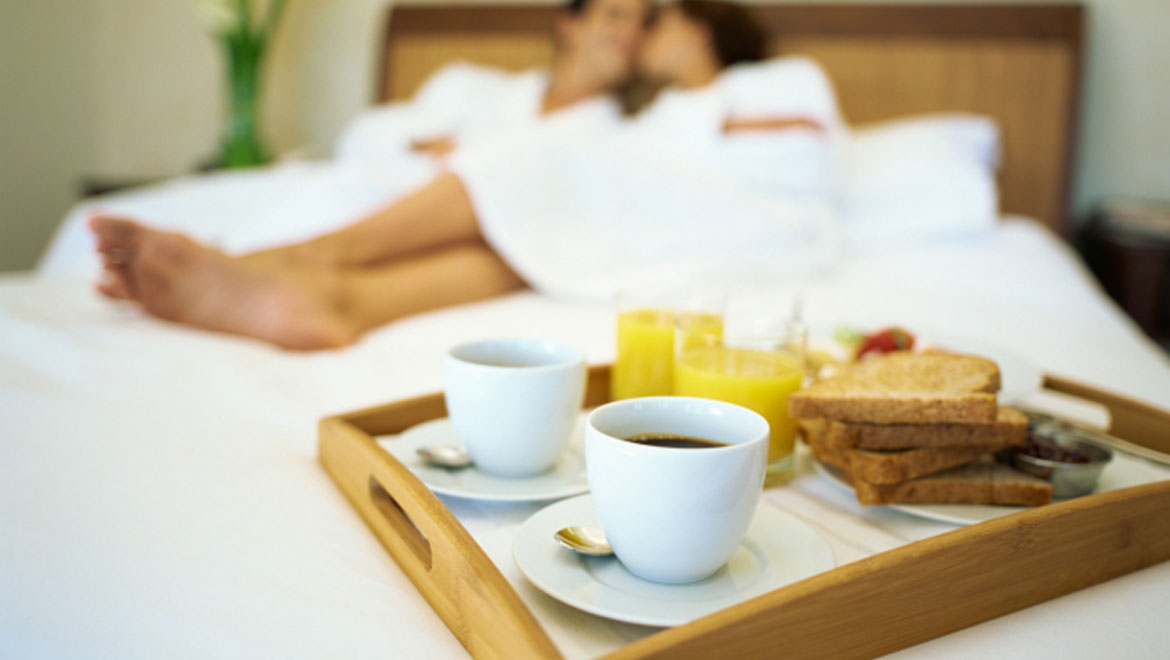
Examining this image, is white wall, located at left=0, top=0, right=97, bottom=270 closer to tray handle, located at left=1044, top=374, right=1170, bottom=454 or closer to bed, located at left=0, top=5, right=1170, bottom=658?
bed, located at left=0, top=5, right=1170, bottom=658

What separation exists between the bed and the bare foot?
39mm

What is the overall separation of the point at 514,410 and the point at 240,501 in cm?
23

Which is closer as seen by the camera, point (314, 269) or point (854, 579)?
point (854, 579)

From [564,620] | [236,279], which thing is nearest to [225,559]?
[564,620]

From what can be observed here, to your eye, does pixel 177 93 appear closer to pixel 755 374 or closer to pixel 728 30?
pixel 728 30

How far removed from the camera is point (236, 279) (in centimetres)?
121

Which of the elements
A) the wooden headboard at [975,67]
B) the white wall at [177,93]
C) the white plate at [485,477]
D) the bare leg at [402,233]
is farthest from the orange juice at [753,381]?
the white wall at [177,93]

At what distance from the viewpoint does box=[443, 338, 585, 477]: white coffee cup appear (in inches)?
24.0

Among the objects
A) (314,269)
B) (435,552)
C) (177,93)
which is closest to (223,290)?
(314,269)

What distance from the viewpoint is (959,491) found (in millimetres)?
609

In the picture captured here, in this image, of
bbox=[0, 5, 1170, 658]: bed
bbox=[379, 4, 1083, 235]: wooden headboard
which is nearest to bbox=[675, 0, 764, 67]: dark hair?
bbox=[379, 4, 1083, 235]: wooden headboard

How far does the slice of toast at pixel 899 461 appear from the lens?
1.96 feet

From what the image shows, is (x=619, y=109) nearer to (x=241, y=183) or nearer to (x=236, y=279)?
(x=241, y=183)

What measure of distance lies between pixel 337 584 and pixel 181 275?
32.0 inches
